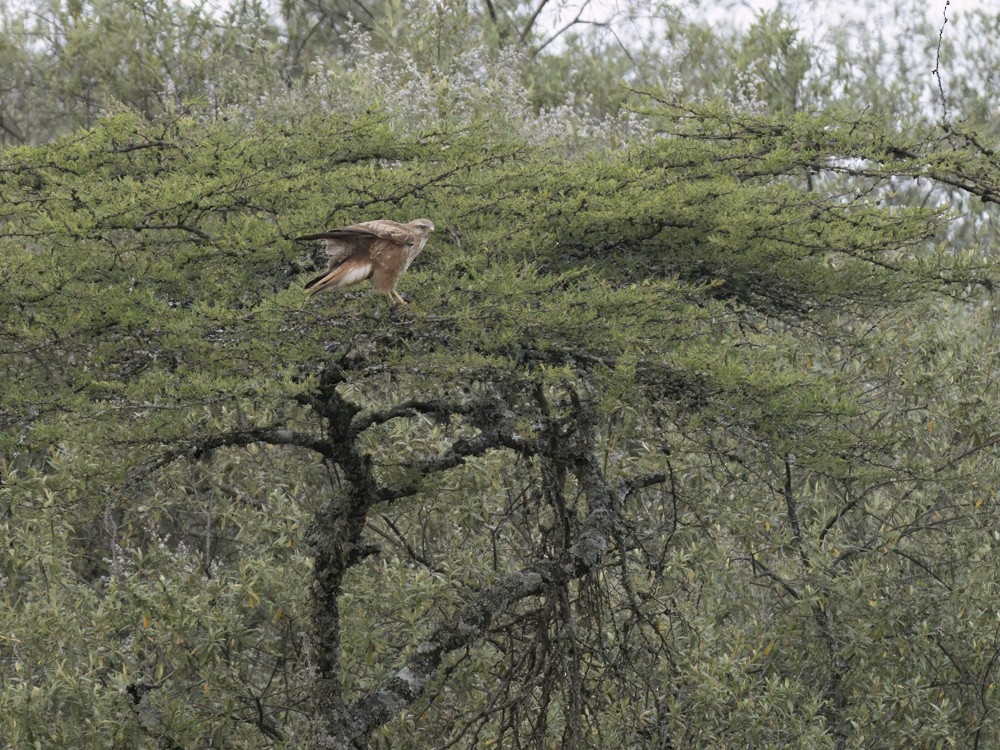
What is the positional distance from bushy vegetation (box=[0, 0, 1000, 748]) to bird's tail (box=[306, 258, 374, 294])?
0.08 meters

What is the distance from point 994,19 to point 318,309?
574 inches

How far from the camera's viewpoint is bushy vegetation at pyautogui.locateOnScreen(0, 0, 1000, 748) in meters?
5.26

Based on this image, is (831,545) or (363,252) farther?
(831,545)

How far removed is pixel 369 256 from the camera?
17.0 ft

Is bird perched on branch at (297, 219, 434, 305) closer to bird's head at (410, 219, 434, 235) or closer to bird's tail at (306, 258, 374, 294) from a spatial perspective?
bird's tail at (306, 258, 374, 294)

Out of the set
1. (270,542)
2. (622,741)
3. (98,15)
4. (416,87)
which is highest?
(98,15)

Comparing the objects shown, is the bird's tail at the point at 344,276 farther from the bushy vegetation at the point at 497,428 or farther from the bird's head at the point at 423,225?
the bird's head at the point at 423,225

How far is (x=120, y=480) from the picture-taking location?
17.0ft

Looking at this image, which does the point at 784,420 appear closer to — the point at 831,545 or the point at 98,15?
the point at 831,545

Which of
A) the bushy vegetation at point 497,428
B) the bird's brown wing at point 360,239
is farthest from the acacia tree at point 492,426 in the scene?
the bird's brown wing at point 360,239

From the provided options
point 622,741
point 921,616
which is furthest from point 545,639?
point 921,616

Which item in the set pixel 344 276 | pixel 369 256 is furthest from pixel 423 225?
pixel 344 276

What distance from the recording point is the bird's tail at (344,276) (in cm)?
511

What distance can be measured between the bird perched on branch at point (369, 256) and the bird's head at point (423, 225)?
0.47 feet
